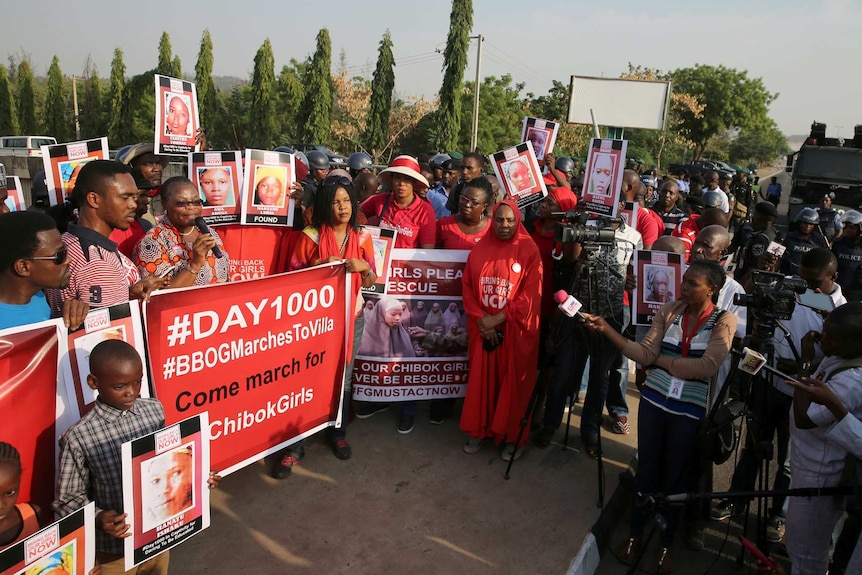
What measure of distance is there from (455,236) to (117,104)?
3719cm

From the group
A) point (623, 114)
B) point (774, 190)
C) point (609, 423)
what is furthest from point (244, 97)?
point (609, 423)

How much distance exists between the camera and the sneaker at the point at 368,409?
4750 millimetres

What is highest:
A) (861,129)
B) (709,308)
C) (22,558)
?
(861,129)

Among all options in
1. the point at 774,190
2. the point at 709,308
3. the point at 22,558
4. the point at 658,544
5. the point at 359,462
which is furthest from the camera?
the point at 774,190

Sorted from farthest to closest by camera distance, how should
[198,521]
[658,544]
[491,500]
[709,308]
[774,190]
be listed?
1. [774,190]
2. [491,500]
3. [658,544]
4. [709,308]
5. [198,521]

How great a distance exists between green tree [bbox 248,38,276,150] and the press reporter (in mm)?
36429

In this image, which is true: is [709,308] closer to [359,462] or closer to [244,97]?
[359,462]

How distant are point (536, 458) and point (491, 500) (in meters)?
0.67

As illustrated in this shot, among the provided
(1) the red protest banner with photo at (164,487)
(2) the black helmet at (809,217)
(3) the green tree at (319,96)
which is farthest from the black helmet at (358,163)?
(3) the green tree at (319,96)

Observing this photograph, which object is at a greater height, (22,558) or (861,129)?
(861,129)

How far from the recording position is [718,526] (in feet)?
12.5

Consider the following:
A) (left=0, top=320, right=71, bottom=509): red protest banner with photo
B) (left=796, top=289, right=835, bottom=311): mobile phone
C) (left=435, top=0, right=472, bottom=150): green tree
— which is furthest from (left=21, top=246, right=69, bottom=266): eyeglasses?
(left=435, top=0, right=472, bottom=150): green tree

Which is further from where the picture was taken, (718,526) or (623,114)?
(623,114)

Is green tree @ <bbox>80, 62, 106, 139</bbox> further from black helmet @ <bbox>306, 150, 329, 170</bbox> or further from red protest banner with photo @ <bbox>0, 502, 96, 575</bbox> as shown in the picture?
red protest banner with photo @ <bbox>0, 502, 96, 575</bbox>
